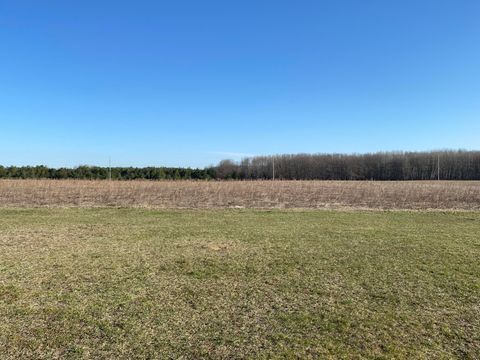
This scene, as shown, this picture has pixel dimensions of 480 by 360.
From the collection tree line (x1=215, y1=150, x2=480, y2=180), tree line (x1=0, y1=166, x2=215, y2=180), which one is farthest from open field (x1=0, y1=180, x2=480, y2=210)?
tree line (x1=215, y1=150, x2=480, y2=180)

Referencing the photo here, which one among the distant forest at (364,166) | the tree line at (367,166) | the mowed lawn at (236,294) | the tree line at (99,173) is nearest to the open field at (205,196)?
the mowed lawn at (236,294)

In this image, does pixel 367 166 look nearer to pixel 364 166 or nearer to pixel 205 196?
pixel 364 166

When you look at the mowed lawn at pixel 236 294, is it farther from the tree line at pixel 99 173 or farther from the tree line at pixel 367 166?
the tree line at pixel 367 166

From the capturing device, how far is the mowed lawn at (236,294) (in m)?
3.23

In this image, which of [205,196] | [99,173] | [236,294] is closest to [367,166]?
[99,173]

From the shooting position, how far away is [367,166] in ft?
293

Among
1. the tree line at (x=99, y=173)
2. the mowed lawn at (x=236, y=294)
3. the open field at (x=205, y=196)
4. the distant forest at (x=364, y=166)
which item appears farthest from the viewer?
the distant forest at (x=364, y=166)

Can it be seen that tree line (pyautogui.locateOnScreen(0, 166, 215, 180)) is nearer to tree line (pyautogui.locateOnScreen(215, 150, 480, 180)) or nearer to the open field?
tree line (pyautogui.locateOnScreen(215, 150, 480, 180))

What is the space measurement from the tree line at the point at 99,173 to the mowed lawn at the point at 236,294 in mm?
43226

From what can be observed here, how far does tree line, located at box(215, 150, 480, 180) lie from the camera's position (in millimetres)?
83688

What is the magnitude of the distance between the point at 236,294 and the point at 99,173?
5389 centimetres

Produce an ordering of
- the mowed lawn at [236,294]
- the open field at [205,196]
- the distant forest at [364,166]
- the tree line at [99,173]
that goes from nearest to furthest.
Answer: the mowed lawn at [236,294] → the open field at [205,196] → the tree line at [99,173] → the distant forest at [364,166]

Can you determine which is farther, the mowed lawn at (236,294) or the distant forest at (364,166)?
the distant forest at (364,166)

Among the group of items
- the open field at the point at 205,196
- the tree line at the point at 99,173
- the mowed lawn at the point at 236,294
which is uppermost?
the tree line at the point at 99,173
